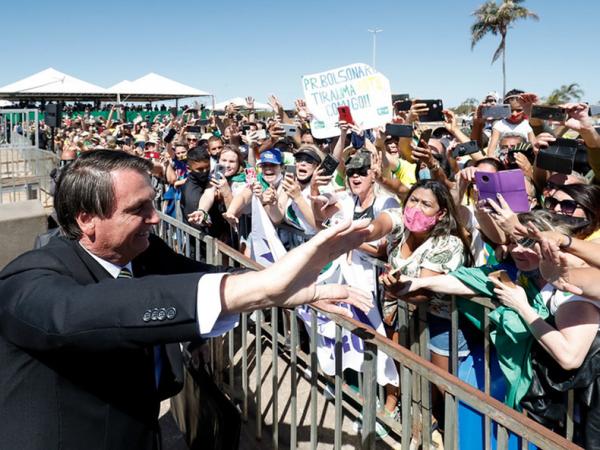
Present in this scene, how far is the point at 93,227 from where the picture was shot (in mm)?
1603

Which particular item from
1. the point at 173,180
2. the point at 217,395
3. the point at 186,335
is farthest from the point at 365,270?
the point at 173,180

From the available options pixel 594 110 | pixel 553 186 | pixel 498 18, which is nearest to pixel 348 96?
pixel 594 110

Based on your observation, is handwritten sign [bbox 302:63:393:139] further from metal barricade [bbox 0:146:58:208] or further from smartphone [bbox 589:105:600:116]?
metal barricade [bbox 0:146:58:208]

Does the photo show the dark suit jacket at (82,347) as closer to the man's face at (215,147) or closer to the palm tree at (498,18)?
the man's face at (215,147)

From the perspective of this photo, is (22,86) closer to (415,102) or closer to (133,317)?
(415,102)

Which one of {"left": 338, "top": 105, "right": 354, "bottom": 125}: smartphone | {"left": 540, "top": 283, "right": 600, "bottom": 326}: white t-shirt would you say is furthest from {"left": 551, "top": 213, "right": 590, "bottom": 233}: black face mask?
{"left": 338, "top": 105, "right": 354, "bottom": 125}: smartphone

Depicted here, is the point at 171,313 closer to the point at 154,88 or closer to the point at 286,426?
the point at 286,426

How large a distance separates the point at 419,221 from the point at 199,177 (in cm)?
296

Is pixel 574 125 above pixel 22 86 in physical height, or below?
below

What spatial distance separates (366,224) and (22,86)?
3047cm

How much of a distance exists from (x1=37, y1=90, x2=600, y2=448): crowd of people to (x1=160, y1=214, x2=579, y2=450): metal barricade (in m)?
0.18

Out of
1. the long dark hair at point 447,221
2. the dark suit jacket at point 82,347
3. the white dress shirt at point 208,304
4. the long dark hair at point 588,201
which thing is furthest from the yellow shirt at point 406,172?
the white dress shirt at point 208,304

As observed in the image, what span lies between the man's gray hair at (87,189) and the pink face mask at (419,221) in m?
2.04

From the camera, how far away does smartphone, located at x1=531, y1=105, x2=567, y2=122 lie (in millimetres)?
3867
